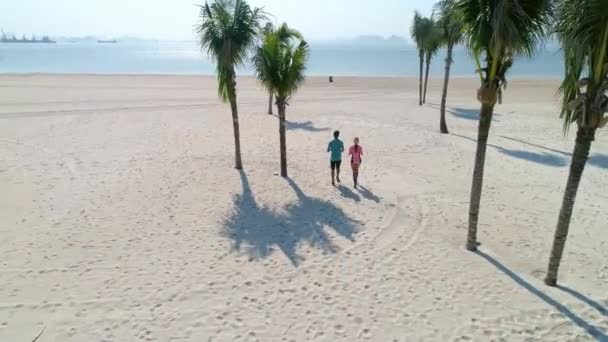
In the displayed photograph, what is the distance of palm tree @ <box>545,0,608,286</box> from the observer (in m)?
5.78

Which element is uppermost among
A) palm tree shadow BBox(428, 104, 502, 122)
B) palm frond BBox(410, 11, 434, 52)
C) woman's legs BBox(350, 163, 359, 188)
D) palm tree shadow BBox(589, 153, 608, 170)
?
palm frond BBox(410, 11, 434, 52)

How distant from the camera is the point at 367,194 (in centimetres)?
1185

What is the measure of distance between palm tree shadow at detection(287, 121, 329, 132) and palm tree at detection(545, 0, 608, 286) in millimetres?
14151

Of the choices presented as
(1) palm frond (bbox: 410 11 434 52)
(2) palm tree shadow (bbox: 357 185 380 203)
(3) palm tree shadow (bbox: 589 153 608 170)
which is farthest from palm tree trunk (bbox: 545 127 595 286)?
(1) palm frond (bbox: 410 11 434 52)

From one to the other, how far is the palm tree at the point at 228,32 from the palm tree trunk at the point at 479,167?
7435 millimetres

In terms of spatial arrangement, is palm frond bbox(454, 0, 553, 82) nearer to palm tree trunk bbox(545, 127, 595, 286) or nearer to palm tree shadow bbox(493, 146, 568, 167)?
palm tree trunk bbox(545, 127, 595, 286)

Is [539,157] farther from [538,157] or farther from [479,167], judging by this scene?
[479,167]

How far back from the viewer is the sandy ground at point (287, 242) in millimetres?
6383

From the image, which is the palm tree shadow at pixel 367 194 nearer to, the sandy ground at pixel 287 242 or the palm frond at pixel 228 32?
the sandy ground at pixel 287 242

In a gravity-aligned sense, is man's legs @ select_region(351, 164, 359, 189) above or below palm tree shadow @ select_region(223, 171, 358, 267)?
above

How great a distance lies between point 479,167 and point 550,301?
2.61 meters

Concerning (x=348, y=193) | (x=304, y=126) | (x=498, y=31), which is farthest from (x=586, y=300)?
(x=304, y=126)

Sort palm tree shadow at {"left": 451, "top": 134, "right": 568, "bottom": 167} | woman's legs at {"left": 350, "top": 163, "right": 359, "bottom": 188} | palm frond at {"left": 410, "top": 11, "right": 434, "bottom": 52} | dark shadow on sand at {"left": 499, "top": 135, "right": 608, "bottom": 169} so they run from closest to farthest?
woman's legs at {"left": 350, "top": 163, "right": 359, "bottom": 188}
dark shadow on sand at {"left": 499, "top": 135, "right": 608, "bottom": 169}
palm tree shadow at {"left": 451, "top": 134, "right": 568, "bottom": 167}
palm frond at {"left": 410, "top": 11, "right": 434, "bottom": 52}

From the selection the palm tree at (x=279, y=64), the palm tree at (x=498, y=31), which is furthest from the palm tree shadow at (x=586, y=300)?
the palm tree at (x=279, y=64)
